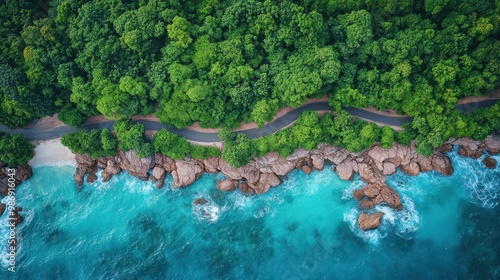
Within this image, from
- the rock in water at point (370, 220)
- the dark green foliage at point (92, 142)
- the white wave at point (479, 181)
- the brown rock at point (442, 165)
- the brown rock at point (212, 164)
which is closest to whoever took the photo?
the rock in water at point (370, 220)

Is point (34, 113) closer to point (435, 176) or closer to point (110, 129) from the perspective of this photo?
point (110, 129)

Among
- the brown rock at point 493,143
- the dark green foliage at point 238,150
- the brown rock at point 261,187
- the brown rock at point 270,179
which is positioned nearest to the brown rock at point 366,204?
the brown rock at point 270,179

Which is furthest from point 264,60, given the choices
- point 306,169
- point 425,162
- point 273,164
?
point 425,162

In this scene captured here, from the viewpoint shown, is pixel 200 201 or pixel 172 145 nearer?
pixel 172 145

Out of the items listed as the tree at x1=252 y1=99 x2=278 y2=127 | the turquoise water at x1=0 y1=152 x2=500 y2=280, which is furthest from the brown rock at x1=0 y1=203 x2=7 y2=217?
the tree at x1=252 y1=99 x2=278 y2=127

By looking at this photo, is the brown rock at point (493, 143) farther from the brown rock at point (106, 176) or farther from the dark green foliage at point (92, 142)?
the brown rock at point (106, 176)

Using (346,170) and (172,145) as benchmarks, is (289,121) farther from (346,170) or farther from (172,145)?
(172,145)

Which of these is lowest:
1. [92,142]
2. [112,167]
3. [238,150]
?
[112,167]
